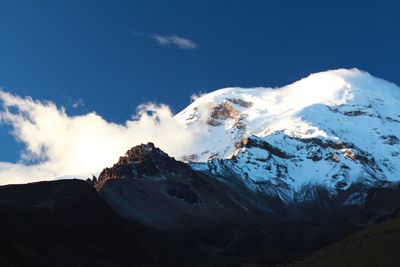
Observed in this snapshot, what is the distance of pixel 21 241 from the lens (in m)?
191

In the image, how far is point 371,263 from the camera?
9719 centimetres

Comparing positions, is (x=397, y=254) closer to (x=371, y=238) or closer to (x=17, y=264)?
(x=371, y=238)

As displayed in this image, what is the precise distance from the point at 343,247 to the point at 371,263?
2199 cm

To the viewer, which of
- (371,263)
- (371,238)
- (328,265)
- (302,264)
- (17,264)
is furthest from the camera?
(17,264)

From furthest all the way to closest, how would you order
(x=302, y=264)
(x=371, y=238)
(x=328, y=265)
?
(x=302, y=264)
(x=371, y=238)
(x=328, y=265)

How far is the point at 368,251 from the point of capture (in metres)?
106

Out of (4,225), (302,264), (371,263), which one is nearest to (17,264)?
(4,225)

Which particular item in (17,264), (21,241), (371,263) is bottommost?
(371,263)

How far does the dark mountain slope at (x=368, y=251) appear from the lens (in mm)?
98375

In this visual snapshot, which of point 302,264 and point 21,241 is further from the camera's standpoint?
point 21,241

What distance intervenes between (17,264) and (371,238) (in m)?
78.8


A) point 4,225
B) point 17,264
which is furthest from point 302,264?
point 4,225

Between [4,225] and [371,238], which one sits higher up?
[4,225]

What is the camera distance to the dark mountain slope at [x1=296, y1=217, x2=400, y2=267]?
9838cm
